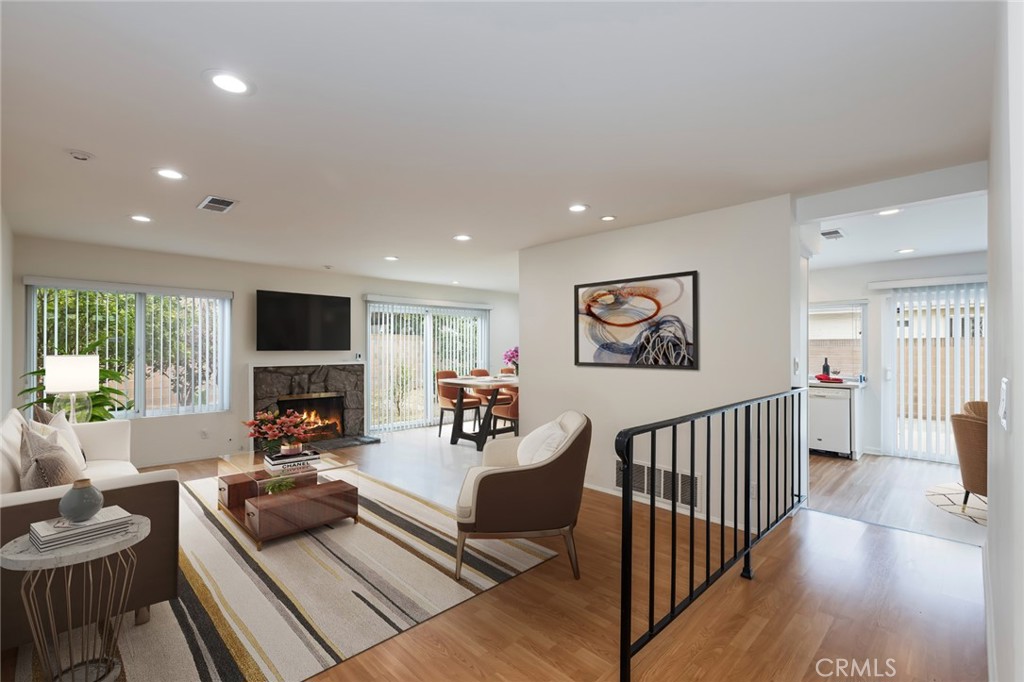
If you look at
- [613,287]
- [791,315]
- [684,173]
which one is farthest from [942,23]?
[613,287]

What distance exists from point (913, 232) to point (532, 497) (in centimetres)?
434

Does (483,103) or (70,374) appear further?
(70,374)

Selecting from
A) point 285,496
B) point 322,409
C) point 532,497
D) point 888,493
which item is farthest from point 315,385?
point 888,493

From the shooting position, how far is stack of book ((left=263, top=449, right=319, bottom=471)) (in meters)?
3.58

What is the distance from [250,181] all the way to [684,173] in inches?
105

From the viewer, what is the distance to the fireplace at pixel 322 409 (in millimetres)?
6438

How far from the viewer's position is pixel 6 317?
13.4 ft

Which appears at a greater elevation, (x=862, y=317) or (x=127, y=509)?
(x=862, y=317)

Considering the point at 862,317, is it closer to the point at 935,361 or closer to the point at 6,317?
the point at 935,361

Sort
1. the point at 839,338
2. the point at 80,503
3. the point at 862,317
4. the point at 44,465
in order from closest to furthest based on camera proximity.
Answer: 1. the point at 80,503
2. the point at 44,465
3. the point at 862,317
4. the point at 839,338

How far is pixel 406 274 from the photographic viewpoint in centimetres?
690

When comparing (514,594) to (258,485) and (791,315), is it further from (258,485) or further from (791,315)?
(791,315)

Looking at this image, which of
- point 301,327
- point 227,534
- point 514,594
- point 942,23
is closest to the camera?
point 942,23

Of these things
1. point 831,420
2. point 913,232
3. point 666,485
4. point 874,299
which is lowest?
point 666,485
